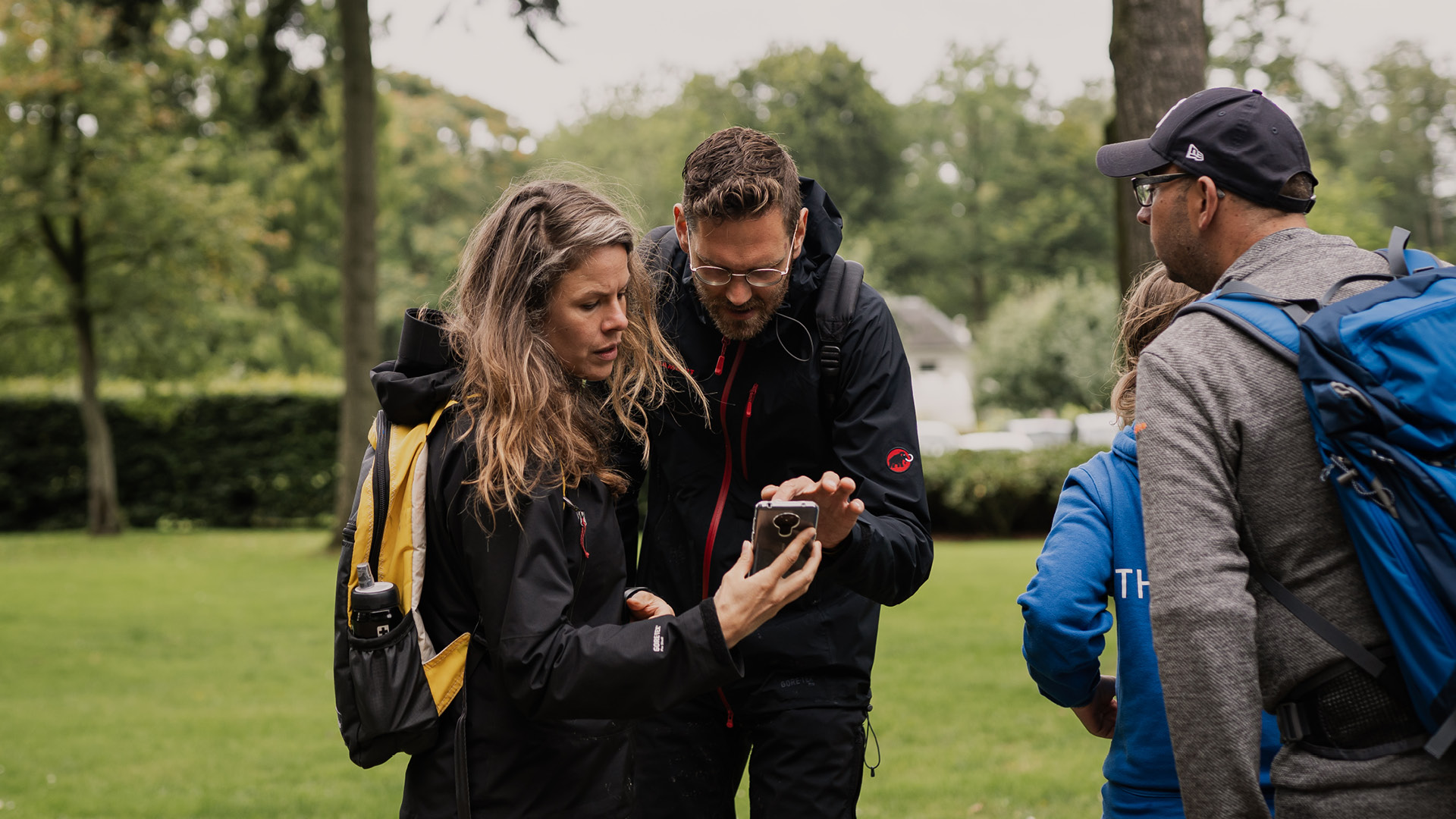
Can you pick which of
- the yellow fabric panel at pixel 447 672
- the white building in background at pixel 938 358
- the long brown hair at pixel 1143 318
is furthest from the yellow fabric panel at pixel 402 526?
the white building in background at pixel 938 358

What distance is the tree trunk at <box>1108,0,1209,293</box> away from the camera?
6566 millimetres

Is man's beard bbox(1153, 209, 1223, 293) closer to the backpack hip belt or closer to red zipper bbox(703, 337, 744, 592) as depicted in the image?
the backpack hip belt

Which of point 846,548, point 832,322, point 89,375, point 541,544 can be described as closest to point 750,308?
point 832,322

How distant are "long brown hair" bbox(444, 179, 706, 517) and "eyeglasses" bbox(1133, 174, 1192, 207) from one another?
3.69ft

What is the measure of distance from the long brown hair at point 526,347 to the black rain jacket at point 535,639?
0.05 metres

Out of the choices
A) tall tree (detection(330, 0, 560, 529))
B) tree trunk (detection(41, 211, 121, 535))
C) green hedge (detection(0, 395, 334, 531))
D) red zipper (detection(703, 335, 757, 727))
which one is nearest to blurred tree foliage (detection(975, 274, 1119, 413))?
green hedge (detection(0, 395, 334, 531))

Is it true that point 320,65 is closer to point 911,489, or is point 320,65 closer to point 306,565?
point 306,565

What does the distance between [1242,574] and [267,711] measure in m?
7.58

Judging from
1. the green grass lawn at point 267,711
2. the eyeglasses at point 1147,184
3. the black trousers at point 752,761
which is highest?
the eyeglasses at point 1147,184

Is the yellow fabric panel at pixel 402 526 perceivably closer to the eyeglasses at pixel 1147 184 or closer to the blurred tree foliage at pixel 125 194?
the eyeglasses at pixel 1147 184

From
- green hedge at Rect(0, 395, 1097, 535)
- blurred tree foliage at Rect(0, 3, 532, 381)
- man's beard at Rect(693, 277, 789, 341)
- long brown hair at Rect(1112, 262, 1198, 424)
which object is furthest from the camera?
green hedge at Rect(0, 395, 1097, 535)

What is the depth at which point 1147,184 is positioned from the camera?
2432 mm

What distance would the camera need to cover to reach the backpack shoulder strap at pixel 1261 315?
2.07m

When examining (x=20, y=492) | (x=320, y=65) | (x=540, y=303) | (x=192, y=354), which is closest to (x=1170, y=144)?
(x=540, y=303)
